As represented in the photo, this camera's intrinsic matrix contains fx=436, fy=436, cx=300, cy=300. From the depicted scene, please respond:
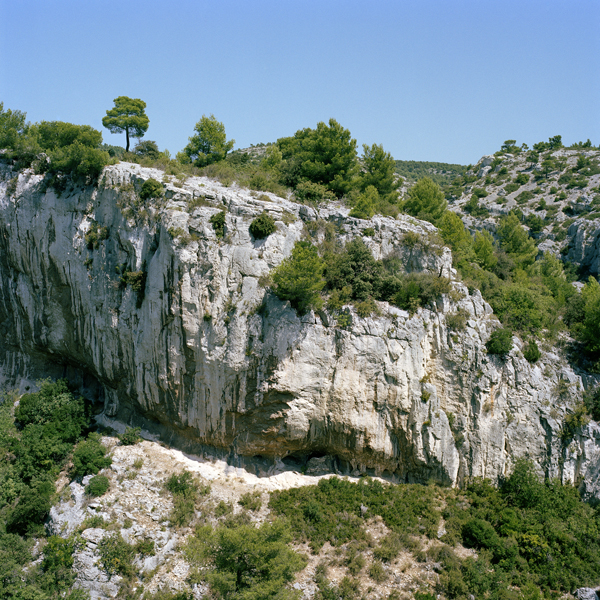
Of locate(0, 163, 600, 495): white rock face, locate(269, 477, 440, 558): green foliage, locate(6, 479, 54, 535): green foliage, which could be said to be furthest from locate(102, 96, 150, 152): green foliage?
locate(269, 477, 440, 558): green foliage

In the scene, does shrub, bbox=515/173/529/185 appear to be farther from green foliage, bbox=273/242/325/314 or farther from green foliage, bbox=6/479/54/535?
green foliage, bbox=6/479/54/535

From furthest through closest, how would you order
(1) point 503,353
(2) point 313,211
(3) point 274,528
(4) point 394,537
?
(2) point 313,211, (1) point 503,353, (4) point 394,537, (3) point 274,528

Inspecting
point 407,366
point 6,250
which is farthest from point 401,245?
point 6,250

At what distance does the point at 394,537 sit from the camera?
68.9ft

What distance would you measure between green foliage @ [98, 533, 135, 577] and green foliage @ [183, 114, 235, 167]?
84.6ft

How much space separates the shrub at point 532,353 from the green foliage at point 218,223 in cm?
1884

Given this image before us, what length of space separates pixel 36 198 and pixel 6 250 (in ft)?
14.7

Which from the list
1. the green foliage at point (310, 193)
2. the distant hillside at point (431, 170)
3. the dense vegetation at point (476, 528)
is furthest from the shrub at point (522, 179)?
the dense vegetation at point (476, 528)

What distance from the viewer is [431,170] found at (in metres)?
102

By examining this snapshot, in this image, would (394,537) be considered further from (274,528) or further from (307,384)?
(307,384)

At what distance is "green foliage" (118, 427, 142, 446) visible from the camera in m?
24.5

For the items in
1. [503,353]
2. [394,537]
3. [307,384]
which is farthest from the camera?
[503,353]

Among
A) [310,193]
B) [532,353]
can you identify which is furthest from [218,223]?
[532,353]

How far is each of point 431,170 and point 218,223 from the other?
90.1 meters
